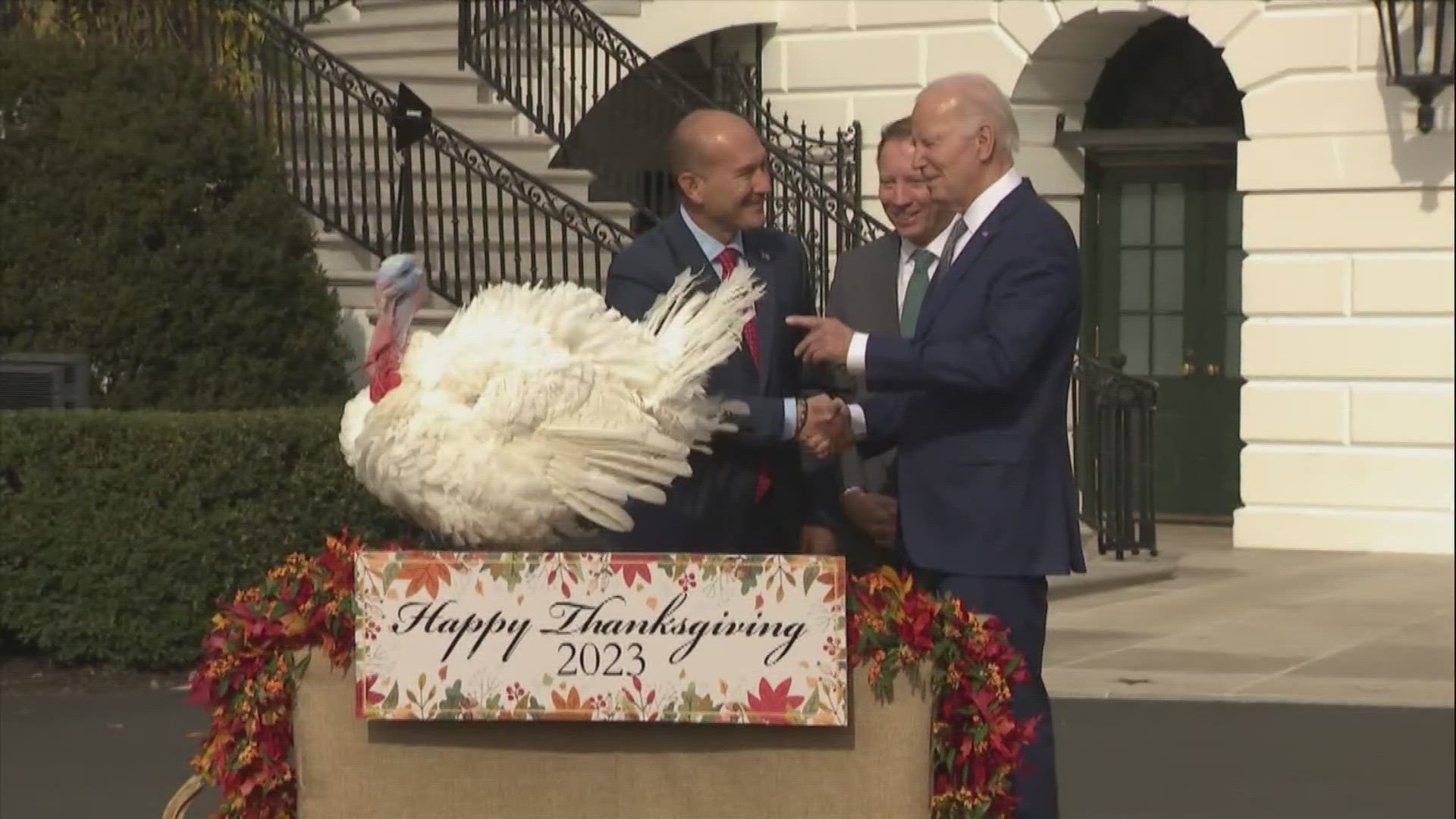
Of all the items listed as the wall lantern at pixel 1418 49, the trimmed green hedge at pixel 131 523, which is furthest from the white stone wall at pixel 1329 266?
the trimmed green hedge at pixel 131 523

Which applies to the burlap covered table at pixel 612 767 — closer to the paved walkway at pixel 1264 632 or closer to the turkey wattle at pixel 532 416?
the turkey wattle at pixel 532 416

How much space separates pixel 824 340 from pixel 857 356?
85mm

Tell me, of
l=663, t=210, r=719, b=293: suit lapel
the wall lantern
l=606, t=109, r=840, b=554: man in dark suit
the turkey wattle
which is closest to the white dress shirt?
l=606, t=109, r=840, b=554: man in dark suit

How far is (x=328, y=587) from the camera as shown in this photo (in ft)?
15.6

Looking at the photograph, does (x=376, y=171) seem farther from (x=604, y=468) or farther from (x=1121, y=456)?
(x=604, y=468)

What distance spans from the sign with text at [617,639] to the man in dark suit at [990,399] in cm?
75

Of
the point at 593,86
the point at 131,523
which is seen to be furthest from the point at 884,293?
the point at 593,86

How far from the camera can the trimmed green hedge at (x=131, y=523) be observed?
9.59 metres

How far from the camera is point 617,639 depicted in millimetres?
4586

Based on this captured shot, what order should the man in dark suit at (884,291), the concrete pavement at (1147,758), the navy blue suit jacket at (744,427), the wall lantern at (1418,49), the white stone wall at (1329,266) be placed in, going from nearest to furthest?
1. the navy blue suit jacket at (744,427)
2. the man in dark suit at (884,291)
3. the concrete pavement at (1147,758)
4. the wall lantern at (1418,49)
5. the white stone wall at (1329,266)

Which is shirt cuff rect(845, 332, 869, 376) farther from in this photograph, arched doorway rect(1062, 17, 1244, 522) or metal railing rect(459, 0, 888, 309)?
arched doorway rect(1062, 17, 1244, 522)

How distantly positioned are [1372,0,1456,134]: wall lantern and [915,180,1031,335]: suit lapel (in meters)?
9.18

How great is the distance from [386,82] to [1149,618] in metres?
6.35

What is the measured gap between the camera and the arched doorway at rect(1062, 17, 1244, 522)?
16172mm
